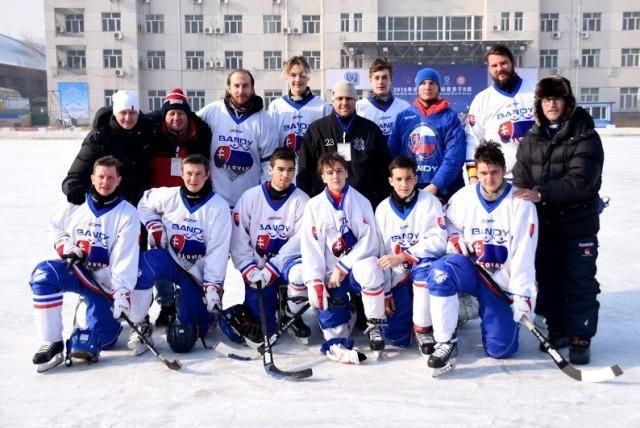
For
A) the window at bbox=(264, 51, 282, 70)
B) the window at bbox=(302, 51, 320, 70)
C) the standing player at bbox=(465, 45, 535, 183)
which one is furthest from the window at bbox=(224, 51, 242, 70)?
the standing player at bbox=(465, 45, 535, 183)

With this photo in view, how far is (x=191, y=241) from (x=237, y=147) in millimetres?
912

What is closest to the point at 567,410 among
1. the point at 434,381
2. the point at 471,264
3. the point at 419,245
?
the point at 434,381

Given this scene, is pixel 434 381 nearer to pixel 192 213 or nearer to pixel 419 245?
pixel 419 245

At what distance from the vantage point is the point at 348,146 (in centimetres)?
405

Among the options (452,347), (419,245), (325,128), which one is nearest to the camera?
(452,347)

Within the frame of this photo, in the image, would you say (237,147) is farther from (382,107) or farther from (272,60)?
(272,60)

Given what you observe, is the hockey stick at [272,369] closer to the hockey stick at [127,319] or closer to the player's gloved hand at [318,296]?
the player's gloved hand at [318,296]

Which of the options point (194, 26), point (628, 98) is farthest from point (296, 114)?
point (628, 98)

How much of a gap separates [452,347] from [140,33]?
116ft

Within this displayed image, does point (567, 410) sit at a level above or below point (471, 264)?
below

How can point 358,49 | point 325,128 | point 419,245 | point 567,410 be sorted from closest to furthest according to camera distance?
point 567,410 < point 419,245 < point 325,128 < point 358,49

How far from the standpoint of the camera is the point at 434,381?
122 inches

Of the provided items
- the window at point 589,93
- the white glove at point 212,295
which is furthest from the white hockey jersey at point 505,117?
the window at point 589,93

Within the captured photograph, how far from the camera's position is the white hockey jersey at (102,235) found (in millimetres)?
3479
